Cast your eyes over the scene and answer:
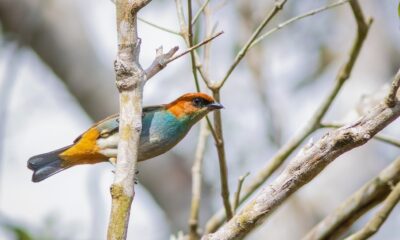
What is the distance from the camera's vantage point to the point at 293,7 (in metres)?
7.76

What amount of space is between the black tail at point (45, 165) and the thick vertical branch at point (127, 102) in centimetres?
166

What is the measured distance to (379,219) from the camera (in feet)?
8.82

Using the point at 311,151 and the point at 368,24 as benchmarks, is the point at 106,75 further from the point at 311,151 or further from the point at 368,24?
the point at 311,151

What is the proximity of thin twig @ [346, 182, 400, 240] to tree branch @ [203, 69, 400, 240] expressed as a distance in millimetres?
627

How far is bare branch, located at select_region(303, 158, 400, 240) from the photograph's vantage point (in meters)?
2.79

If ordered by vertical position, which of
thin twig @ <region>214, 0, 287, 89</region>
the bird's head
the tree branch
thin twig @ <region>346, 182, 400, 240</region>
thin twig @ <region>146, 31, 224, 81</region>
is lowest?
thin twig @ <region>346, 182, 400, 240</region>

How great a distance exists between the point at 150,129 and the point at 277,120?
3.19 meters

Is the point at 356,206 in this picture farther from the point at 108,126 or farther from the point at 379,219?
the point at 108,126

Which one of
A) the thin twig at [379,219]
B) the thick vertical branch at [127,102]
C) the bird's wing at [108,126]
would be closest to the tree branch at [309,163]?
the thick vertical branch at [127,102]

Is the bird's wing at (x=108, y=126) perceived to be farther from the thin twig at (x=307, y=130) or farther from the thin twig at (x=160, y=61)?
the thin twig at (x=160, y=61)

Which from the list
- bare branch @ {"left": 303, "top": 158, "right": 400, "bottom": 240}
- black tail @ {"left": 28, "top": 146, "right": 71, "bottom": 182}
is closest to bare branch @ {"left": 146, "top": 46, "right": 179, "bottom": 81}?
bare branch @ {"left": 303, "top": 158, "right": 400, "bottom": 240}

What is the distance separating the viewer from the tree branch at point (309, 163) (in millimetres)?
1987

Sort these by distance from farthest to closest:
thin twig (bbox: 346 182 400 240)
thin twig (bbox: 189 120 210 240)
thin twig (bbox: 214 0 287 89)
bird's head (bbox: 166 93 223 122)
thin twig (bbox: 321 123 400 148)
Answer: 1. bird's head (bbox: 166 93 223 122)
2. thin twig (bbox: 189 120 210 240)
3. thin twig (bbox: 321 123 400 148)
4. thin twig (bbox: 214 0 287 89)
5. thin twig (bbox: 346 182 400 240)

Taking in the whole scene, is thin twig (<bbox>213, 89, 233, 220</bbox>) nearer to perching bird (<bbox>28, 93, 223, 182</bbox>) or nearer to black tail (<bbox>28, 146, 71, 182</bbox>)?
perching bird (<bbox>28, 93, 223, 182</bbox>)
